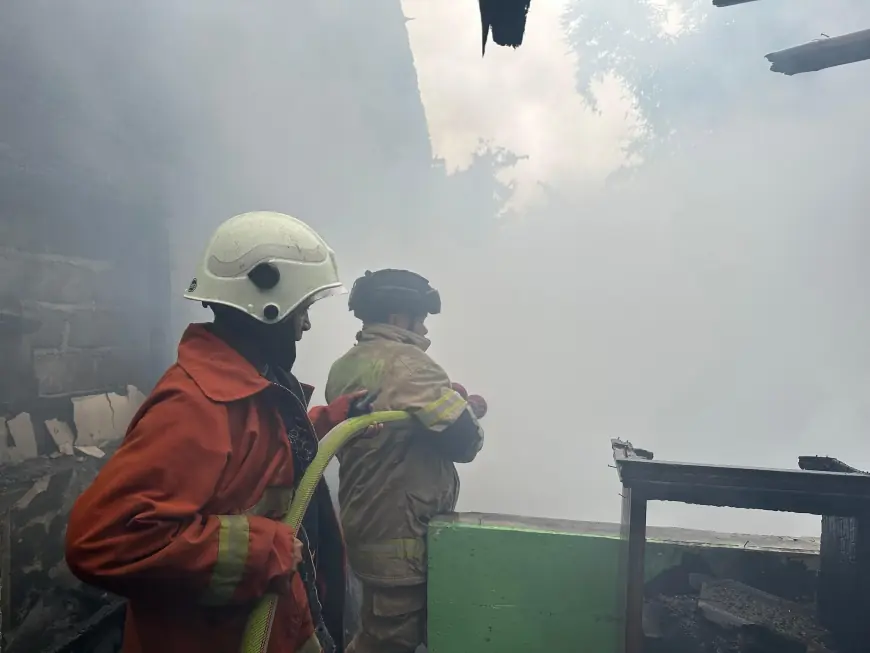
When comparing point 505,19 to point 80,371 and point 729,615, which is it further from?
point 80,371

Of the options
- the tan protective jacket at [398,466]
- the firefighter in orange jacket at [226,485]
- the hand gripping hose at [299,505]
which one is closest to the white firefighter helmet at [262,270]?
the firefighter in orange jacket at [226,485]

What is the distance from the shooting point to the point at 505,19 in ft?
3.62

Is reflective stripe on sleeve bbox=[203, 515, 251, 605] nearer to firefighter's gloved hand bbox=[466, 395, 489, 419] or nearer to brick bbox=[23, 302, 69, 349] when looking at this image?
brick bbox=[23, 302, 69, 349]

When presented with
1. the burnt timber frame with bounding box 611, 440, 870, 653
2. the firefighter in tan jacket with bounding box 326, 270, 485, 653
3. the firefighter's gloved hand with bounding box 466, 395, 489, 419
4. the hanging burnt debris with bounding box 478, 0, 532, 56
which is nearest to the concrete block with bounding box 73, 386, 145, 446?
the firefighter in tan jacket with bounding box 326, 270, 485, 653

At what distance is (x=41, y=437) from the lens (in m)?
2.62

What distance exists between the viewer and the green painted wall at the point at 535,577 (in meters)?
2.64

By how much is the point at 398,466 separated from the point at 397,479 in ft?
0.22

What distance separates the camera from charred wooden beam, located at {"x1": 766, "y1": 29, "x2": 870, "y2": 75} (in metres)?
2.05

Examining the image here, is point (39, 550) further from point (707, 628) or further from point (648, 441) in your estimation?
point (648, 441)

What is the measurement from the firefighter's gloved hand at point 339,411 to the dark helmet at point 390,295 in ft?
3.17

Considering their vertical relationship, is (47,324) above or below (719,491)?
above

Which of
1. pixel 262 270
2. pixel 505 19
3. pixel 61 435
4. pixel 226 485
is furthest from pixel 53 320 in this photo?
pixel 505 19

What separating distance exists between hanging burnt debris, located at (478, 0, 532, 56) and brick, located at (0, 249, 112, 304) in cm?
242

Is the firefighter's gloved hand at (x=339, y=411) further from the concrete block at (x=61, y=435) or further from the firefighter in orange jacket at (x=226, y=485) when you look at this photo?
the concrete block at (x=61, y=435)
